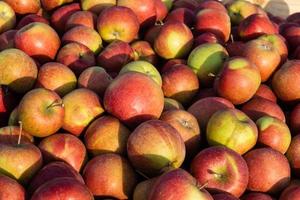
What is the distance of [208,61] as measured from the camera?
2.82 meters

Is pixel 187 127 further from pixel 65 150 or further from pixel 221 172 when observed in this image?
pixel 65 150

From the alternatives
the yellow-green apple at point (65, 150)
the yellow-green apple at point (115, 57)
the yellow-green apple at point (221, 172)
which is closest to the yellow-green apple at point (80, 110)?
the yellow-green apple at point (65, 150)

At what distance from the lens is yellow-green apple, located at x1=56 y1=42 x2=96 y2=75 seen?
2.74m

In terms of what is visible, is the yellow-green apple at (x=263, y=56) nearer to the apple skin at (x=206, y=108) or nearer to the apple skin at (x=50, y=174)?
the apple skin at (x=206, y=108)

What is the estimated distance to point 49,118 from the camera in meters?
2.17

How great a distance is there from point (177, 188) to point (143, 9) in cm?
204

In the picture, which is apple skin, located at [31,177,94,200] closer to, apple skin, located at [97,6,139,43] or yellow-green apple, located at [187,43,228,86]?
yellow-green apple, located at [187,43,228,86]

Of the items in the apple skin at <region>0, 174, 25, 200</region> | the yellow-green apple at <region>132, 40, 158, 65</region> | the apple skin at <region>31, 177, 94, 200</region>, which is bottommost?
the yellow-green apple at <region>132, 40, 158, 65</region>

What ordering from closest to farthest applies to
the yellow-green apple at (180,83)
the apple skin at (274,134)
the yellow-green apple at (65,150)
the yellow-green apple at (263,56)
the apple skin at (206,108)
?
the yellow-green apple at (65,150), the apple skin at (274,134), the apple skin at (206,108), the yellow-green apple at (180,83), the yellow-green apple at (263,56)

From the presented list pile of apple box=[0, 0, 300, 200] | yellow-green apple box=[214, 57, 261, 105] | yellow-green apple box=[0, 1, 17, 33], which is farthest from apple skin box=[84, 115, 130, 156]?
yellow-green apple box=[0, 1, 17, 33]

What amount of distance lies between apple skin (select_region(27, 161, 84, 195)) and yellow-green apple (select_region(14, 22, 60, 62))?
3.69 feet

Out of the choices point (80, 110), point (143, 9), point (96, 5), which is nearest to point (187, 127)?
point (80, 110)

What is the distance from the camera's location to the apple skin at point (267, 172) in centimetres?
215

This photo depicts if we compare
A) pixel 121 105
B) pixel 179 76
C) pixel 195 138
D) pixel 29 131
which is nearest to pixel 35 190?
pixel 29 131
